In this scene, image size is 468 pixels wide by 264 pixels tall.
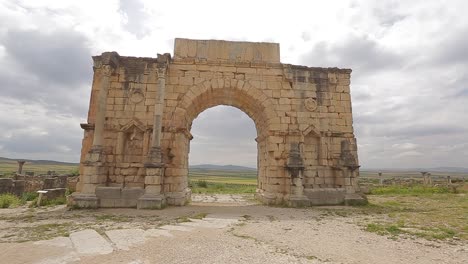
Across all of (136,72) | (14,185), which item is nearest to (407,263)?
(136,72)

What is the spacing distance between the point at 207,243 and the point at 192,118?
8040mm

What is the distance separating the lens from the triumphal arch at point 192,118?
9656 mm

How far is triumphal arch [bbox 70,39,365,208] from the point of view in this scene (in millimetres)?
9656

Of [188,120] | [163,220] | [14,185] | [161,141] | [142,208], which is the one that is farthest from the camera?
[14,185]

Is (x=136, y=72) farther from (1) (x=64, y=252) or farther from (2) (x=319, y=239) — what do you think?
(2) (x=319, y=239)

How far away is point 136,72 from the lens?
10.7m

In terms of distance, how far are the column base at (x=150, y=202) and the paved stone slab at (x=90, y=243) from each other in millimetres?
3555

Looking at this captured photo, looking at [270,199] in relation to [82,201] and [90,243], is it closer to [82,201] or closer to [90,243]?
[82,201]

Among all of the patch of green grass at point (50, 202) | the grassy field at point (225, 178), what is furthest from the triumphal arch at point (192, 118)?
the grassy field at point (225, 178)

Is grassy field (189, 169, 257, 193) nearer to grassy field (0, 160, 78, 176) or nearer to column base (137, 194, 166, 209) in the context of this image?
column base (137, 194, 166, 209)

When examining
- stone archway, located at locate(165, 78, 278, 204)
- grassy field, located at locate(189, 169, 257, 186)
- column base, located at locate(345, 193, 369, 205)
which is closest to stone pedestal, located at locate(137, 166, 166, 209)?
stone archway, located at locate(165, 78, 278, 204)

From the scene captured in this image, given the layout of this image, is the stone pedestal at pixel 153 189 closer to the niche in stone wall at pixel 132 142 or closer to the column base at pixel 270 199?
the niche in stone wall at pixel 132 142

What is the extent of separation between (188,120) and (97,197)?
4.45 metres

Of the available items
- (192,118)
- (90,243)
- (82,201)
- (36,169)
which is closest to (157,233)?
(90,243)
